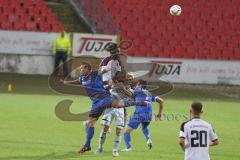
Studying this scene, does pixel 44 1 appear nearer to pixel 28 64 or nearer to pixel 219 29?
pixel 28 64

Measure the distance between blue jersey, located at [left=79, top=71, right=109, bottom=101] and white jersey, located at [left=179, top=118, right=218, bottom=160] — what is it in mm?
5499

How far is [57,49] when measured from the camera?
108 feet

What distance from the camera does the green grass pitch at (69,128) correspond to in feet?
50.5

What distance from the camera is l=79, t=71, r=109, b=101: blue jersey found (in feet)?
51.2

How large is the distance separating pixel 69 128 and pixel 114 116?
4.65 metres

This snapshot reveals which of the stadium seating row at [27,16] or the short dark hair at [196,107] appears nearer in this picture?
the short dark hair at [196,107]

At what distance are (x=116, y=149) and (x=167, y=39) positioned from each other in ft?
68.7

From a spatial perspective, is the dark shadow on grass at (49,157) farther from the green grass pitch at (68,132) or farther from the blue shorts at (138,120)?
the blue shorts at (138,120)

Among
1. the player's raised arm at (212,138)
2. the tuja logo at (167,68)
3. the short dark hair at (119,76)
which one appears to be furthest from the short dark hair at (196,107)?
the tuja logo at (167,68)

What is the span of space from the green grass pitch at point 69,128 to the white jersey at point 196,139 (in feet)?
14.7

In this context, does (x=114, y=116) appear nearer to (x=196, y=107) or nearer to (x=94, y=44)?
(x=196, y=107)

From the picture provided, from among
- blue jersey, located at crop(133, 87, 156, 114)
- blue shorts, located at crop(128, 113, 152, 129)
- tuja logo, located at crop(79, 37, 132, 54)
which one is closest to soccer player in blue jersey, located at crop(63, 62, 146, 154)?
blue jersey, located at crop(133, 87, 156, 114)

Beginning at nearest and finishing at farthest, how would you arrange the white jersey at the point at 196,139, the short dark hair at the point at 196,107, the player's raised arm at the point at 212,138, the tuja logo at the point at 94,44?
the short dark hair at the point at 196,107 < the white jersey at the point at 196,139 < the player's raised arm at the point at 212,138 < the tuja logo at the point at 94,44

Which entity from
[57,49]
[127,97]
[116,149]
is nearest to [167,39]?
[57,49]
